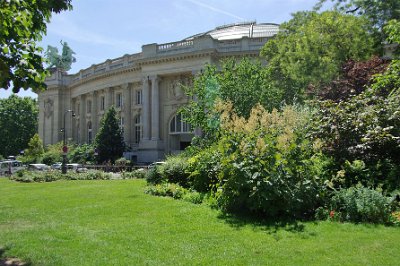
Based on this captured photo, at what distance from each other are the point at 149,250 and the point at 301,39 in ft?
72.7

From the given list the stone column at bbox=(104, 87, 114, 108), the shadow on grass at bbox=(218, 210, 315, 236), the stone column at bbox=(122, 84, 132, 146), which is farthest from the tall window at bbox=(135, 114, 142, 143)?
the shadow on grass at bbox=(218, 210, 315, 236)

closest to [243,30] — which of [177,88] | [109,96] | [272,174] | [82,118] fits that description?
[177,88]

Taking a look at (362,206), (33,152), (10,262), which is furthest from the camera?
(33,152)

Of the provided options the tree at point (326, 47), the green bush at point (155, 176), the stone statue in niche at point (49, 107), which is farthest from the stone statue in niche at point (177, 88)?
the green bush at point (155, 176)

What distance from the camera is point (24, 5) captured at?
7.32 m

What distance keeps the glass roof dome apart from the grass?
51.1 metres

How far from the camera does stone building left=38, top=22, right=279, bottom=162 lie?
164 feet

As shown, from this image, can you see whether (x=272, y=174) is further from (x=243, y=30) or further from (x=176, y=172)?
(x=243, y=30)

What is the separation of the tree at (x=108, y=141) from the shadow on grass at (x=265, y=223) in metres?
43.1

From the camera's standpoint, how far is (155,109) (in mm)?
54719

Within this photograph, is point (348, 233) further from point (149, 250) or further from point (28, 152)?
point (28, 152)

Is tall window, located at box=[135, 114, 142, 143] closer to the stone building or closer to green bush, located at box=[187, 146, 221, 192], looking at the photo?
the stone building

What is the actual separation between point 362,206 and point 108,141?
4547 centimetres

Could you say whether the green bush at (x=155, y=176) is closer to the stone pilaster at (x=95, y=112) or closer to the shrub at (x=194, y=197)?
the shrub at (x=194, y=197)
